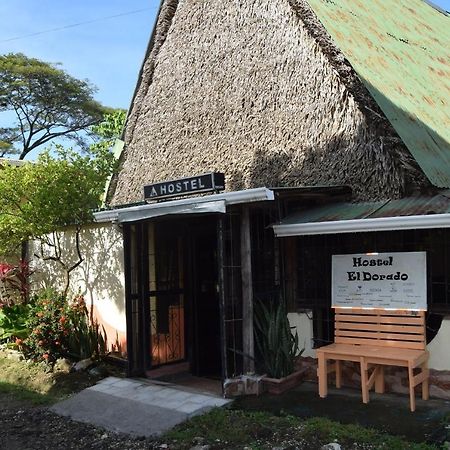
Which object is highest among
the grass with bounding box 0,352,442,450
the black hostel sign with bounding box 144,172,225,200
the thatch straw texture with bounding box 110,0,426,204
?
the thatch straw texture with bounding box 110,0,426,204

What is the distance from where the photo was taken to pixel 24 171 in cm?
942

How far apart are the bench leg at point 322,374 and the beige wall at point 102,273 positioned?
3832mm

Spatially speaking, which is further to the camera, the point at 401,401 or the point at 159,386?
the point at 159,386

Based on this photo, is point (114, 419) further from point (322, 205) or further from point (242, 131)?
point (242, 131)

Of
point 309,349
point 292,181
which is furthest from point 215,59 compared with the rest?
point 309,349

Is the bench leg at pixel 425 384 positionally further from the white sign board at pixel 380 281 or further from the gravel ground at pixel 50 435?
the gravel ground at pixel 50 435

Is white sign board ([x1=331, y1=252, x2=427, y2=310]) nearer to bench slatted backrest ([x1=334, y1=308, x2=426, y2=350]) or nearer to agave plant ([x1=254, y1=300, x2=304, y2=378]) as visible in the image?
bench slatted backrest ([x1=334, y1=308, x2=426, y2=350])

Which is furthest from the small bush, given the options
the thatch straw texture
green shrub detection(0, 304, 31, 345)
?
the thatch straw texture

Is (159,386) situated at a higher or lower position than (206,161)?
lower

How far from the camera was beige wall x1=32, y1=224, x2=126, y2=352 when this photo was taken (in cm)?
938

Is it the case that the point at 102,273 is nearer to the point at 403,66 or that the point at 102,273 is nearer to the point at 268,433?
the point at 268,433

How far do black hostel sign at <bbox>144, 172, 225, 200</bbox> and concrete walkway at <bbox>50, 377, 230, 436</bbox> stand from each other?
2631 mm

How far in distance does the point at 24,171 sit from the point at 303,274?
16.7ft

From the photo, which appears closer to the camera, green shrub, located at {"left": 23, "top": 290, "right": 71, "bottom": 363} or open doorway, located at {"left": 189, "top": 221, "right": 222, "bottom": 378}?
open doorway, located at {"left": 189, "top": 221, "right": 222, "bottom": 378}
